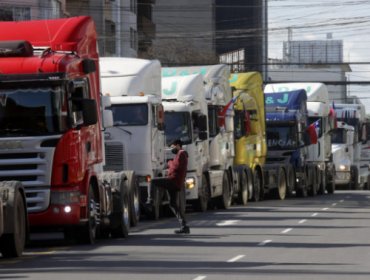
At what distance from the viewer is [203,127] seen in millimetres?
36188

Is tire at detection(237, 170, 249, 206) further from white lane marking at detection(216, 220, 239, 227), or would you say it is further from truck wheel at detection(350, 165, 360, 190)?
truck wheel at detection(350, 165, 360, 190)

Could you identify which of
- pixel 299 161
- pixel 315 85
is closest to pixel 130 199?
pixel 299 161

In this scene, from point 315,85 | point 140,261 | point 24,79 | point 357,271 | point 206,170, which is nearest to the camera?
point 357,271

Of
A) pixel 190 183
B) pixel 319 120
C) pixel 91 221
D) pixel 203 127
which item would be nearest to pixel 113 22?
pixel 319 120

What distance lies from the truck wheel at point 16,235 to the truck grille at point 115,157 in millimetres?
9970

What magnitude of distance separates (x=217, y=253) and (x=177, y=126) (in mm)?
14130

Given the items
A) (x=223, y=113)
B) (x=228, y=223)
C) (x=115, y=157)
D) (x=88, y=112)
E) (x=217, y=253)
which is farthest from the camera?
(x=223, y=113)

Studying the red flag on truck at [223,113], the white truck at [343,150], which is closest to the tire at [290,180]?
the red flag on truck at [223,113]

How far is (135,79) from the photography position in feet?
104

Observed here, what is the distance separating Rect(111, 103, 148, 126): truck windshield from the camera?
3150 cm

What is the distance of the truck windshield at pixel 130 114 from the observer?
31.5m

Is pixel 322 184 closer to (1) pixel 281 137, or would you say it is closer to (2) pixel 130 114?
(1) pixel 281 137
